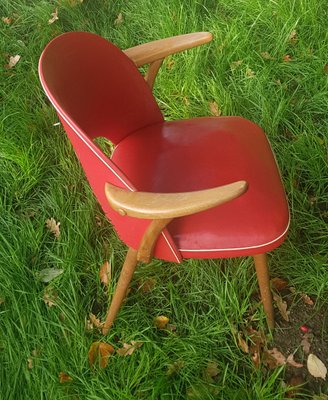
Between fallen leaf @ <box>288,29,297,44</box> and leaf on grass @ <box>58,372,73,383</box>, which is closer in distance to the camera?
leaf on grass @ <box>58,372,73,383</box>

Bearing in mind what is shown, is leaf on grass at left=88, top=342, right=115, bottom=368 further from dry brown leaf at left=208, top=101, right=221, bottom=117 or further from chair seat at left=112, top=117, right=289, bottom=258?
dry brown leaf at left=208, top=101, right=221, bottom=117

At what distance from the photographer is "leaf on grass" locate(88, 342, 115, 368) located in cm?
148

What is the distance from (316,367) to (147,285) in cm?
70

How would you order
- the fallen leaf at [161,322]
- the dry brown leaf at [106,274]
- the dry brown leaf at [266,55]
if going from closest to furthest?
the fallen leaf at [161,322]
the dry brown leaf at [106,274]
the dry brown leaf at [266,55]

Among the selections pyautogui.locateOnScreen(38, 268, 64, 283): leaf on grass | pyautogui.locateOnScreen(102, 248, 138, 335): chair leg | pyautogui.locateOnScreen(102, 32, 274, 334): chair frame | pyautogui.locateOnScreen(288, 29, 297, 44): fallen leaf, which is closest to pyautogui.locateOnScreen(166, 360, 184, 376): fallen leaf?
pyautogui.locateOnScreen(102, 248, 138, 335): chair leg

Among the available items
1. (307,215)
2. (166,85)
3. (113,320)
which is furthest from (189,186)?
(166,85)

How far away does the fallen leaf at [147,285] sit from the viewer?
5.50 ft

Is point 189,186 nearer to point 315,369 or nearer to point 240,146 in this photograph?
point 240,146

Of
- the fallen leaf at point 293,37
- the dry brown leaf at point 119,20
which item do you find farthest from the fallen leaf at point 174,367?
the dry brown leaf at point 119,20

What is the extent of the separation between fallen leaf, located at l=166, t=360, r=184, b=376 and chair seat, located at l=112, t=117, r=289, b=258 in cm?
50

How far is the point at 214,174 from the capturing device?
1.30m

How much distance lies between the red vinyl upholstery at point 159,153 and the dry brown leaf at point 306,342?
22.3 inches

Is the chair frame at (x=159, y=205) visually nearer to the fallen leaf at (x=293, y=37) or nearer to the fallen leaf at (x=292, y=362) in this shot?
the fallen leaf at (x=292, y=362)

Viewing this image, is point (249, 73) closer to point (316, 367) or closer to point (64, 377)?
point (316, 367)
